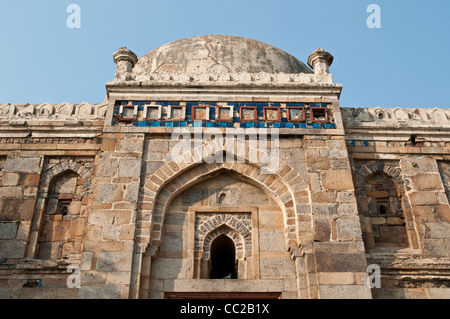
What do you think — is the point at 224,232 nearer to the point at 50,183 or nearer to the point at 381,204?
the point at 381,204

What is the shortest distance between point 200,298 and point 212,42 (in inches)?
222

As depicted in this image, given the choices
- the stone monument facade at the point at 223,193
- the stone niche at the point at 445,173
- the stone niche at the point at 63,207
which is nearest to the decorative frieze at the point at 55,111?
the stone monument facade at the point at 223,193

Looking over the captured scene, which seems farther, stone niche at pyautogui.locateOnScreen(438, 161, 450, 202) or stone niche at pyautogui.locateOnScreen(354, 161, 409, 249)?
stone niche at pyautogui.locateOnScreen(438, 161, 450, 202)

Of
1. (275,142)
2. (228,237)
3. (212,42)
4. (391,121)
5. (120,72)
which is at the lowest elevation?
(228,237)

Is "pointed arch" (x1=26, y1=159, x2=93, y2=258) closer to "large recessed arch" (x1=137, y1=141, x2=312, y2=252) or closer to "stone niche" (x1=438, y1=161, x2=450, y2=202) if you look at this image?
"large recessed arch" (x1=137, y1=141, x2=312, y2=252)

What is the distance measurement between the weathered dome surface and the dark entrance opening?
3596 mm

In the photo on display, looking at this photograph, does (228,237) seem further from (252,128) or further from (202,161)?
(252,128)

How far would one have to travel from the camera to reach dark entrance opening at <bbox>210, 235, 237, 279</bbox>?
6.99 metres

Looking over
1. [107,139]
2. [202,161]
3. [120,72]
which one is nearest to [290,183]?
[202,161]

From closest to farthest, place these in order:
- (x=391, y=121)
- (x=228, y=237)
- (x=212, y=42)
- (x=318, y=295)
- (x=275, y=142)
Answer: (x=318, y=295) < (x=228, y=237) < (x=275, y=142) < (x=391, y=121) < (x=212, y=42)

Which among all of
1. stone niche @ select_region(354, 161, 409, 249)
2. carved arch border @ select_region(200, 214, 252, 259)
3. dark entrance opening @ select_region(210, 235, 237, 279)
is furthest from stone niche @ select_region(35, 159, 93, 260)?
stone niche @ select_region(354, 161, 409, 249)

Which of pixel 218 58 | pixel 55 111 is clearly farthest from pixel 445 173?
pixel 55 111

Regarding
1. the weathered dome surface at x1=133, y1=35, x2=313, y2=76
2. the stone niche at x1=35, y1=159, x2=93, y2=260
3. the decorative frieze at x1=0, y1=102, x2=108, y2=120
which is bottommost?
the stone niche at x1=35, y1=159, x2=93, y2=260

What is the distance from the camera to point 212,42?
1022cm
